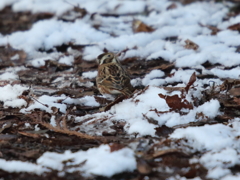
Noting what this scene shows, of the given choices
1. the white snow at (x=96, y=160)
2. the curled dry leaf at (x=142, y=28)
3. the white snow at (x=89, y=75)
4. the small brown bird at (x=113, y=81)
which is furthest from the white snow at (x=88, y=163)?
the curled dry leaf at (x=142, y=28)

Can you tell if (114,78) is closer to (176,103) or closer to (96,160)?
(176,103)

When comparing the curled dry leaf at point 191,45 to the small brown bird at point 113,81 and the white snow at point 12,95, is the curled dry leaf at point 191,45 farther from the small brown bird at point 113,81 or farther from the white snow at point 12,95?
the white snow at point 12,95

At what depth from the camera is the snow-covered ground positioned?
2.55 m

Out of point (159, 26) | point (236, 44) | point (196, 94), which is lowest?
point (196, 94)

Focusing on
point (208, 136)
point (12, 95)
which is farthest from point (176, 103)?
point (12, 95)

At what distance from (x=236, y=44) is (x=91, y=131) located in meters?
3.10

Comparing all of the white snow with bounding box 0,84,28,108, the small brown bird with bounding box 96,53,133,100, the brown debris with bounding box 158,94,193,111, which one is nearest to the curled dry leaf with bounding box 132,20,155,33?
the small brown bird with bounding box 96,53,133,100

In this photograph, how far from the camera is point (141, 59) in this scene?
5324 millimetres

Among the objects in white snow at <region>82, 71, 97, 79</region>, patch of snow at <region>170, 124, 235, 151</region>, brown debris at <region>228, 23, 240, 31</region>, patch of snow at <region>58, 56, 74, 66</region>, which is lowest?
patch of snow at <region>170, 124, 235, 151</region>

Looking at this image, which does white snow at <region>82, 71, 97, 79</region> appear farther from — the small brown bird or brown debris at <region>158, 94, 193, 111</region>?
brown debris at <region>158, 94, 193, 111</region>

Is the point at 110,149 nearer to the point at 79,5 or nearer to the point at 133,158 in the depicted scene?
the point at 133,158

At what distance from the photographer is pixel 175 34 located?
20.4 feet

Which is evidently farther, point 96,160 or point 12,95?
point 12,95

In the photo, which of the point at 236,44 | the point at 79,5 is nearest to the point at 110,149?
the point at 236,44
